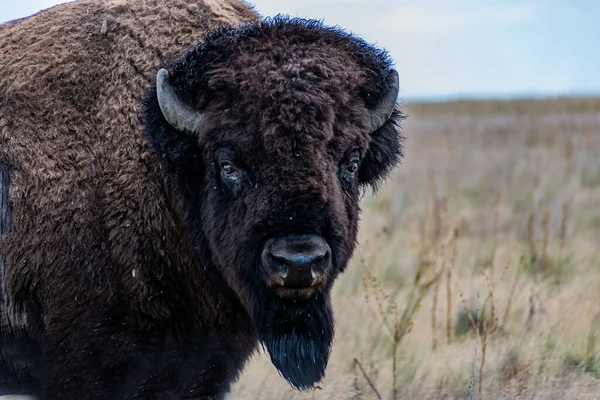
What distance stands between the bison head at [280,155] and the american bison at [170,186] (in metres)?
0.01

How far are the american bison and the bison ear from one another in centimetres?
1

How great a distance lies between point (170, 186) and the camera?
425cm

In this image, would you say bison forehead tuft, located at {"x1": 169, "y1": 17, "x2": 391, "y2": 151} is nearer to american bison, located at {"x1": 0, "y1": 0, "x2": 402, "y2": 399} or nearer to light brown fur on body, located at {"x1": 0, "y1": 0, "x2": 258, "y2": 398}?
american bison, located at {"x1": 0, "y1": 0, "x2": 402, "y2": 399}

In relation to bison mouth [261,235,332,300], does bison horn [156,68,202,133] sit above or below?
above

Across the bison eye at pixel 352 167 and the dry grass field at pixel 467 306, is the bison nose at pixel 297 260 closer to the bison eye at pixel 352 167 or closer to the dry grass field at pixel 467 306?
the bison eye at pixel 352 167

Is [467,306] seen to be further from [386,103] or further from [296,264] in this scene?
[296,264]

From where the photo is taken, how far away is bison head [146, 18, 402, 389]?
3619mm

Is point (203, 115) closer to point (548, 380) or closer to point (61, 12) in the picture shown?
point (61, 12)

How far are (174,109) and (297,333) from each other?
1235 millimetres

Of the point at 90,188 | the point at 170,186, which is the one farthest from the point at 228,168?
the point at 90,188

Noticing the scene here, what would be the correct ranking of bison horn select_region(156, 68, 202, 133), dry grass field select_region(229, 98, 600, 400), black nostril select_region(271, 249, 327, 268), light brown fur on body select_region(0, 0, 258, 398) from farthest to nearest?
dry grass field select_region(229, 98, 600, 400) < light brown fur on body select_region(0, 0, 258, 398) < bison horn select_region(156, 68, 202, 133) < black nostril select_region(271, 249, 327, 268)

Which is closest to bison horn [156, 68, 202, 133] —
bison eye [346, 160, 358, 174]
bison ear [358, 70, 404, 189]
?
bison eye [346, 160, 358, 174]

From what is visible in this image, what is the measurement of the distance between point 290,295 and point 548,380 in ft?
7.78

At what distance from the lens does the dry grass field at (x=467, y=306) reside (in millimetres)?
5375
